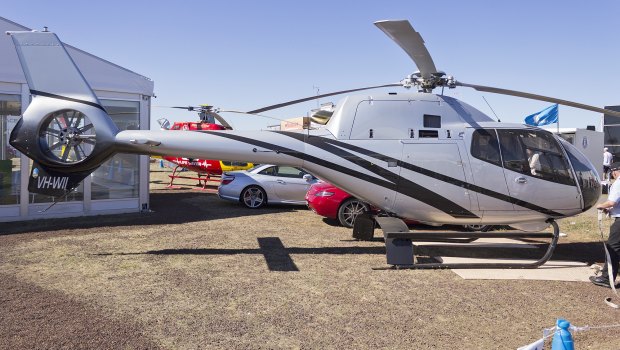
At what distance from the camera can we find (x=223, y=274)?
20.2 ft

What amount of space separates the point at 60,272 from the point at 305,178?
698cm

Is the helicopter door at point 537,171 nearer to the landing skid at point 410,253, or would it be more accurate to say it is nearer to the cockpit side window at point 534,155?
the cockpit side window at point 534,155

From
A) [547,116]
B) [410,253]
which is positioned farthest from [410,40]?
[547,116]

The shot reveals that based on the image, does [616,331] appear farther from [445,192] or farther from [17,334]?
[17,334]

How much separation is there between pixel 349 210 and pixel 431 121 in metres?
3.37

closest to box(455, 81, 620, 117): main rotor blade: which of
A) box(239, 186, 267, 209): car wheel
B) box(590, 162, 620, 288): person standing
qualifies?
box(590, 162, 620, 288): person standing

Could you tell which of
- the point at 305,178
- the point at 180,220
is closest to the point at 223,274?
the point at 180,220

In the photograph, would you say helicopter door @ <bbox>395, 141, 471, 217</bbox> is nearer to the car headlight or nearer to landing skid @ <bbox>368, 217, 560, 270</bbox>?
landing skid @ <bbox>368, 217, 560, 270</bbox>

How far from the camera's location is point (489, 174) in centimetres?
702

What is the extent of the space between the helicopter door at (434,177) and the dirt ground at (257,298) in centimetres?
109

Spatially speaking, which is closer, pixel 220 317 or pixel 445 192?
pixel 220 317

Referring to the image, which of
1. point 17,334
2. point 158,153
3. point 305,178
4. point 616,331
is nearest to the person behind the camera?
point 17,334

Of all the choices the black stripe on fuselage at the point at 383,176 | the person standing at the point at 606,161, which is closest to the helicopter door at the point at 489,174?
the black stripe on fuselage at the point at 383,176

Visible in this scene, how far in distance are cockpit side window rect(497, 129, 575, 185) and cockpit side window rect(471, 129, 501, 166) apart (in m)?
0.10
